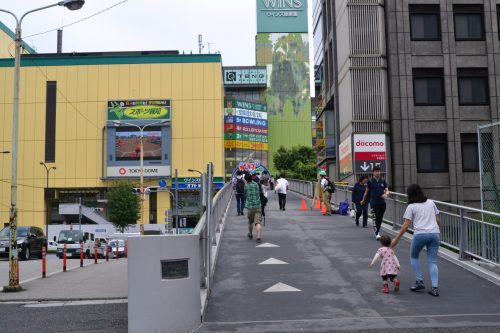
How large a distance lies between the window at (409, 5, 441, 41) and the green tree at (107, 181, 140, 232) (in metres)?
35.5

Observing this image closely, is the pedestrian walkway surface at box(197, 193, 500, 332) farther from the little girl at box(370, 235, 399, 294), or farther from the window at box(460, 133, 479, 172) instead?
the window at box(460, 133, 479, 172)

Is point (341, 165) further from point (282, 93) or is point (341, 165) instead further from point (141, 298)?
point (282, 93)

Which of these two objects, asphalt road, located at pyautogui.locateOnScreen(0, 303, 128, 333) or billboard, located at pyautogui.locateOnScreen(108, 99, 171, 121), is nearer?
asphalt road, located at pyautogui.locateOnScreen(0, 303, 128, 333)

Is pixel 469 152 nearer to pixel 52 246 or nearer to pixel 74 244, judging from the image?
pixel 74 244

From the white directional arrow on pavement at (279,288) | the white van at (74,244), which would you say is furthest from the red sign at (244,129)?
the white directional arrow on pavement at (279,288)

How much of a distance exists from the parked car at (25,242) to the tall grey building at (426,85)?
17.5 meters

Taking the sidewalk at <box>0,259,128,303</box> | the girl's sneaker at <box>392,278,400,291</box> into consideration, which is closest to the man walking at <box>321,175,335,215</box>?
the sidewalk at <box>0,259,128,303</box>

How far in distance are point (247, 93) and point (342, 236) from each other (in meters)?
95.1

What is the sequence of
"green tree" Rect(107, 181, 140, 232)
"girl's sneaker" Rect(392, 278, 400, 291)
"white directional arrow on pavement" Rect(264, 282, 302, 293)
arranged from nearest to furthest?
"girl's sneaker" Rect(392, 278, 400, 291) < "white directional arrow on pavement" Rect(264, 282, 302, 293) < "green tree" Rect(107, 181, 140, 232)

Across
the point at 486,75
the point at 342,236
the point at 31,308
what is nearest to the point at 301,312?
the point at 31,308

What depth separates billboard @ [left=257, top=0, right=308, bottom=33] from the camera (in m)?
111

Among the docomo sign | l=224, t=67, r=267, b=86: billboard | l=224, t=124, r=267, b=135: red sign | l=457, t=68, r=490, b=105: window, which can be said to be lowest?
the docomo sign

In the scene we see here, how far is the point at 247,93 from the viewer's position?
359 ft

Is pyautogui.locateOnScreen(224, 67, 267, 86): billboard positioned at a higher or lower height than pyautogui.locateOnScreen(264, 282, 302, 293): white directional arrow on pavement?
higher
